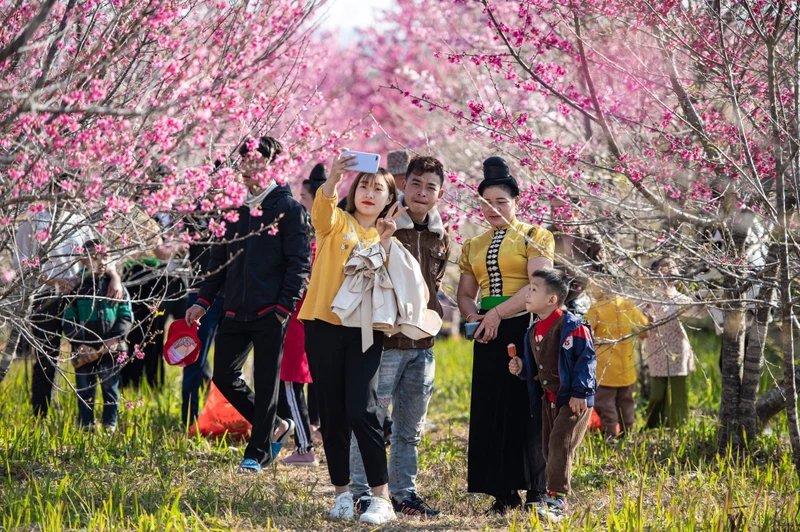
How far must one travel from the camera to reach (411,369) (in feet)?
14.7

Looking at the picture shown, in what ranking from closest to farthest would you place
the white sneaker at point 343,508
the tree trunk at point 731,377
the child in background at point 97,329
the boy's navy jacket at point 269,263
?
the white sneaker at point 343,508 < the boy's navy jacket at point 269,263 < the tree trunk at point 731,377 < the child in background at point 97,329

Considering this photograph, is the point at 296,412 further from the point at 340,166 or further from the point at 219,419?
the point at 340,166

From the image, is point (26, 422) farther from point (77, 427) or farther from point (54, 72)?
point (54, 72)

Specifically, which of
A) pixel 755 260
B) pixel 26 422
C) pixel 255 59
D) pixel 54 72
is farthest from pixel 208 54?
pixel 755 260

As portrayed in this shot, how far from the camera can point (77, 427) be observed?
226 inches

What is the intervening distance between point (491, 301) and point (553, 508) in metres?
1.07

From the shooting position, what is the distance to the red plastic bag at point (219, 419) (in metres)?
5.81

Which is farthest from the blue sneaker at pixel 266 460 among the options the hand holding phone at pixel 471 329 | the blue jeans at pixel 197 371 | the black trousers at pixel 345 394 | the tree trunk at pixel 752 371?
the tree trunk at pixel 752 371

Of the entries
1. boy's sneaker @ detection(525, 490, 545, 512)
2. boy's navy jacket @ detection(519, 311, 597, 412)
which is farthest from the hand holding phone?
boy's sneaker @ detection(525, 490, 545, 512)

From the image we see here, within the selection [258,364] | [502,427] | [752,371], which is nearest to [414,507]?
[502,427]

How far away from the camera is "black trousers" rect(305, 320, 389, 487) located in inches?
161

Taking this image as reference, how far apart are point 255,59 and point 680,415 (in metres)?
4.06

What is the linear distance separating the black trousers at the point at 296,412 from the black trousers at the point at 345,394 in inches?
54.2

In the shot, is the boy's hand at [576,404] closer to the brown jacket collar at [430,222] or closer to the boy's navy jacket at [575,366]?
the boy's navy jacket at [575,366]
